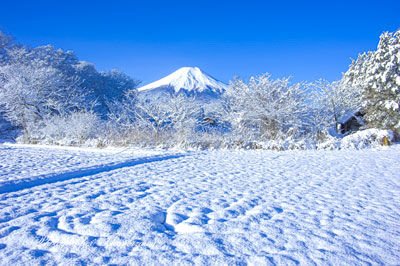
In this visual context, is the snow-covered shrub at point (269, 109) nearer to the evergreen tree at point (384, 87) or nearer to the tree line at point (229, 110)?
the tree line at point (229, 110)

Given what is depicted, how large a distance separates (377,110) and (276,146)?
14925mm

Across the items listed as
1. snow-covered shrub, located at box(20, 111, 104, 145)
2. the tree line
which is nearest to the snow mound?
the tree line

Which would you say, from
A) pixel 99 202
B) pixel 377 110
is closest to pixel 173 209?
Answer: pixel 99 202

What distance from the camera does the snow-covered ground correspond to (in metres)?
1.81

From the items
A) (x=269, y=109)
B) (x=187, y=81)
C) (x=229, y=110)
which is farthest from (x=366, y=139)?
(x=187, y=81)

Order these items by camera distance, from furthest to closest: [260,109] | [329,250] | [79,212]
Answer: [260,109]
[79,212]
[329,250]

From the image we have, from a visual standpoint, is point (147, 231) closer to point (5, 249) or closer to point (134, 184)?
point (5, 249)

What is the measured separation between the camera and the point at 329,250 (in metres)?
1.89

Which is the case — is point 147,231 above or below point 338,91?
below

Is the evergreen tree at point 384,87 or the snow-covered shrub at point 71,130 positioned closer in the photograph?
the snow-covered shrub at point 71,130

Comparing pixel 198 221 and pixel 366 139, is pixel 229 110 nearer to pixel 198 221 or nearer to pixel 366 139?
pixel 366 139

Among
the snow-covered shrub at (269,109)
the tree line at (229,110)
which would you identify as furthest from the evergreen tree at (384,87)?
the snow-covered shrub at (269,109)

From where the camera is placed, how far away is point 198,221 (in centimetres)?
251

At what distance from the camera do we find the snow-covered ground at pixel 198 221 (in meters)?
1.81
